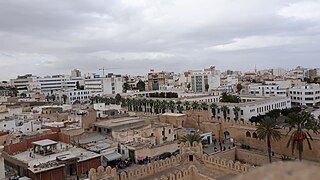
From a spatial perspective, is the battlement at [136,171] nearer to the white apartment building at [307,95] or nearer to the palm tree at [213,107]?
the palm tree at [213,107]

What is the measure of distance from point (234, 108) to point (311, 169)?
45069 millimetres

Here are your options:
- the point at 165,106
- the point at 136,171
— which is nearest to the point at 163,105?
the point at 165,106

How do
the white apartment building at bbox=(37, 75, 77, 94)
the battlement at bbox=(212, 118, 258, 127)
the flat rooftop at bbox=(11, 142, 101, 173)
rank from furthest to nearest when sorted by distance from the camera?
the white apartment building at bbox=(37, 75, 77, 94) → the battlement at bbox=(212, 118, 258, 127) → the flat rooftop at bbox=(11, 142, 101, 173)

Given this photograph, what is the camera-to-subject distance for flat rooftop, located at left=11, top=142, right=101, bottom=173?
21.8 metres

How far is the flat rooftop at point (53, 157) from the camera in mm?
21780

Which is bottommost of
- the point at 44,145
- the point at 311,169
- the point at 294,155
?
the point at 294,155

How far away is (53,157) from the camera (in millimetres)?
23828

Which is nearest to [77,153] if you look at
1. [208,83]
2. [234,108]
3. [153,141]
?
[153,141]

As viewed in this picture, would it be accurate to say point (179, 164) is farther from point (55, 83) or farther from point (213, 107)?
point (55, 83)

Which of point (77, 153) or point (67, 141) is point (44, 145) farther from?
point (67, 141)

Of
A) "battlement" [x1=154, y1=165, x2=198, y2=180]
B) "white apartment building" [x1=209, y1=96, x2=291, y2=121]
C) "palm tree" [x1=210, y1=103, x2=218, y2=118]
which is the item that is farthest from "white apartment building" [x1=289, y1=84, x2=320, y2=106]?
"battlement" [x1=154, y1=165, x2=198, y2=180]

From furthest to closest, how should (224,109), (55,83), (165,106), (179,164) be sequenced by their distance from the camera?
(55,83) < (165,106) < (224,109) < (179,164)

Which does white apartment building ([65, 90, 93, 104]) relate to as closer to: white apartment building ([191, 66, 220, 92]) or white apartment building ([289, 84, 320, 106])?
white apartment building ([191, 66, 220, 92])

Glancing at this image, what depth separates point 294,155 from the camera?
88.5ft
